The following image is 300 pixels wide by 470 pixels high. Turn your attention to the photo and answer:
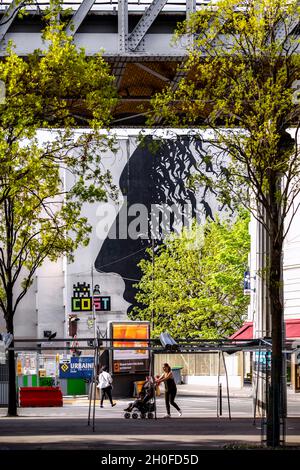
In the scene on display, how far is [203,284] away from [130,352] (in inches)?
921

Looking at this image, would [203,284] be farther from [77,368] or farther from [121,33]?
[121,33]

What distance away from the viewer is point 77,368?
49188 mm

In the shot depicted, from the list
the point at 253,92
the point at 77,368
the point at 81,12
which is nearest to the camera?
the point at 253,92

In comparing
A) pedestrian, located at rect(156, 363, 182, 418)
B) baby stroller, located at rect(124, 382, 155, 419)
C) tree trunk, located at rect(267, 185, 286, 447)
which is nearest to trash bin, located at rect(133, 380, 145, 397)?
pedestrian, located at rect(156, 363, 182, 418)

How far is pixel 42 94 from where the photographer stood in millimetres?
21938

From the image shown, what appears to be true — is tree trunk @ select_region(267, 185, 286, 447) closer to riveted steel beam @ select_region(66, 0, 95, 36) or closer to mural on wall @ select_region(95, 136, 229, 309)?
riveted steel beam @ select_region(66, 0, 95, 36)

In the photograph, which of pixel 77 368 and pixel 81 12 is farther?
pixel 77 368

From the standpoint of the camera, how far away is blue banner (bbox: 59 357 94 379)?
48.5 m

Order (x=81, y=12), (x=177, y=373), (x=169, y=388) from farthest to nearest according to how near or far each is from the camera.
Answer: (x=177, y=373)
(x=169, y=388)
(x=81, y=12)

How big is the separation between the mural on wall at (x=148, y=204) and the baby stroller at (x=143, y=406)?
61.3 m

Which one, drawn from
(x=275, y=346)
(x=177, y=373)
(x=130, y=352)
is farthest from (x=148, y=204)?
(x=275, y=346)

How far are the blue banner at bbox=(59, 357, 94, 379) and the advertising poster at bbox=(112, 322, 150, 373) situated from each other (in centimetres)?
266
